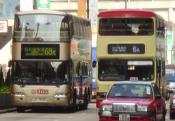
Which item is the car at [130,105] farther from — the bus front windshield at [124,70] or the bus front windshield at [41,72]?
the bus front windshield at [41,72]

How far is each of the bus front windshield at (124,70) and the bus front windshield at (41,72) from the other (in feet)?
9.22

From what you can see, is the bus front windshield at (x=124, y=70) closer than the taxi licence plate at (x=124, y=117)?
No

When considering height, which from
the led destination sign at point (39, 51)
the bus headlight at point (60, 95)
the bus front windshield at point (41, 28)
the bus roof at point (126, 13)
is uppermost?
the bus roof at point (126, 13)

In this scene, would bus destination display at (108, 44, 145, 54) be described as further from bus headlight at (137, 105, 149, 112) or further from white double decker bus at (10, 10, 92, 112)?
bus headlight at (137, 105, 149, 112)

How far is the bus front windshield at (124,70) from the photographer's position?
30922 mm

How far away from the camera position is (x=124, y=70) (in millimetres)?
31109

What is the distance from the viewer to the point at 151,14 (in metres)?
31.0

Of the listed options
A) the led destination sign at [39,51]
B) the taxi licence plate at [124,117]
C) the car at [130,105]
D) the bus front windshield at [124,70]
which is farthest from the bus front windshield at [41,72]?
the taxi licence plate at [124,117]

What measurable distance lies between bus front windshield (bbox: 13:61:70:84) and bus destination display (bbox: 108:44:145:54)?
3.16 m

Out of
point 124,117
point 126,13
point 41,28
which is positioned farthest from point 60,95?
point 124,117

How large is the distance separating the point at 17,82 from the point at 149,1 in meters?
86.7

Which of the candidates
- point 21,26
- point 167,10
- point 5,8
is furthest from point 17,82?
point 167,10

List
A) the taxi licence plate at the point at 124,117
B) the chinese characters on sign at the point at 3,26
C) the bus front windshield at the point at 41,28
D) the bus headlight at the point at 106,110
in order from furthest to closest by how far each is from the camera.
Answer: the chinese characters on sign at the point at 3,26 → the bus front windshield at the point at 41,28 → the bus headlight at the point at 106,110 → the taxi licence plate at the point at 124,117

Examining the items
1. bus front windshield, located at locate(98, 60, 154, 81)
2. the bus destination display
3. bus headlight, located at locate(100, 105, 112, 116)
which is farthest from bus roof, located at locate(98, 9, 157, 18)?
bus headlight, located at locate(100, 105, 112, 116)
